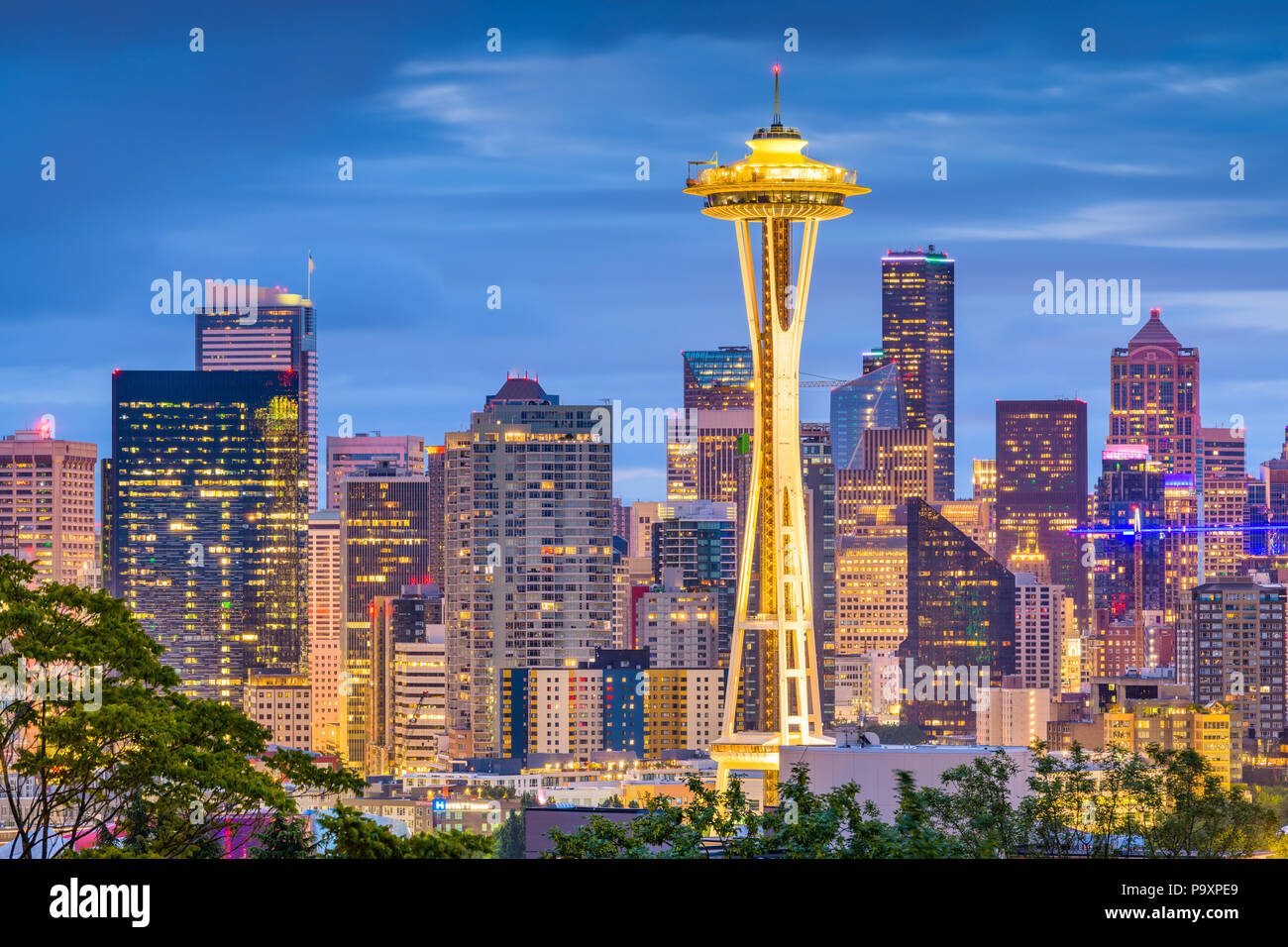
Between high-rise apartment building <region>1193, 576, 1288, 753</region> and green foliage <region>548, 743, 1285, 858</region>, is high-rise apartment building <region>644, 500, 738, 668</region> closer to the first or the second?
high-rise apartment building <region>1193, 576, 1288, 753</region>

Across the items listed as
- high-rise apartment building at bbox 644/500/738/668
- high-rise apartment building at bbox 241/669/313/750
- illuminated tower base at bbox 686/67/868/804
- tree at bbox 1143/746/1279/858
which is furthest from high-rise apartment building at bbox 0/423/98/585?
tree at bbox 1143/746/1279/858

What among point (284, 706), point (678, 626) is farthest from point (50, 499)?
point (678, 626)

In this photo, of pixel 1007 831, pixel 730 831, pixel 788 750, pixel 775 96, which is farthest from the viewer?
pixel 775 96

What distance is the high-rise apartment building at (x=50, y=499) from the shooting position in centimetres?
16825

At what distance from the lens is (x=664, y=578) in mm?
187500

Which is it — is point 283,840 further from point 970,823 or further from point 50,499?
point 50,499

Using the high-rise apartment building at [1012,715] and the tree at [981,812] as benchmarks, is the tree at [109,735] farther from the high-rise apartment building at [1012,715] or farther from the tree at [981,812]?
the high-rise apartment building at [1012,715]

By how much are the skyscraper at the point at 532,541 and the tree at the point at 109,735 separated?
147 m

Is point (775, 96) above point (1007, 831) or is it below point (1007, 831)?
above

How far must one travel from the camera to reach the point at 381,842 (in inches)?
860
